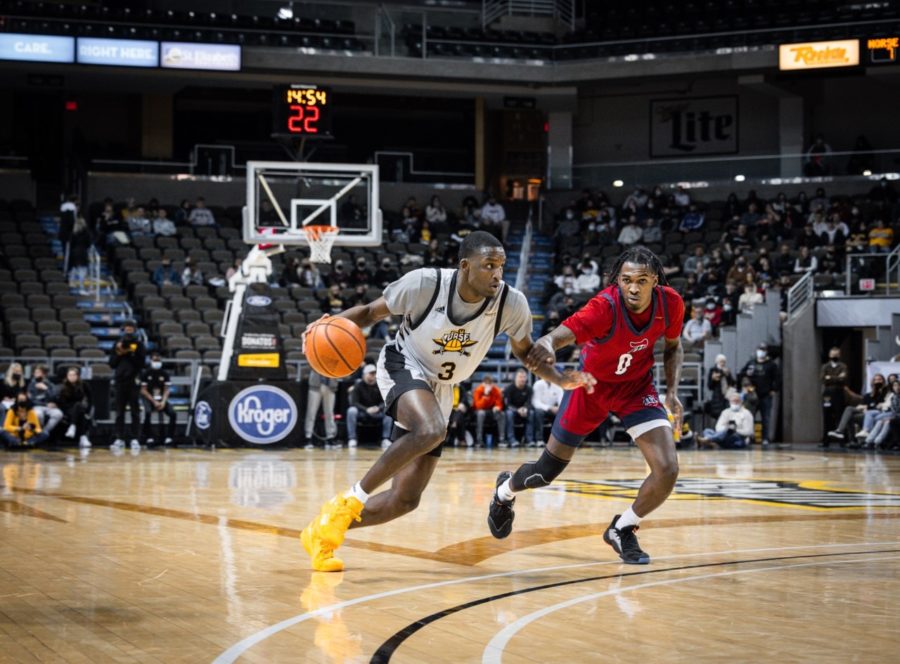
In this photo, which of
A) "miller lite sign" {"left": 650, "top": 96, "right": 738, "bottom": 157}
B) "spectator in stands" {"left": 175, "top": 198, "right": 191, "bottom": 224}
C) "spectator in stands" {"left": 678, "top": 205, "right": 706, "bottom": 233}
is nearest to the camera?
"spectator in stands" {"left": 175, "top": 198, "right": 191, "bottom": 224}

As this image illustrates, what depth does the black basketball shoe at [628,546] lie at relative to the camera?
7262 millimetres

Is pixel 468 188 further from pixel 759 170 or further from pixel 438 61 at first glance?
pixel 759 170

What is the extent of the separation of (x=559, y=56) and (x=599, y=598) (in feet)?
90.0

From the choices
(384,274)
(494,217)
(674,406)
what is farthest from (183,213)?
(674,406)

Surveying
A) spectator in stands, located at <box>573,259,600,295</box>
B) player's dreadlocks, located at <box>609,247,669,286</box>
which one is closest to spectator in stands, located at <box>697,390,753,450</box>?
spectator in stands, located at <box>573,259,600,295</box>

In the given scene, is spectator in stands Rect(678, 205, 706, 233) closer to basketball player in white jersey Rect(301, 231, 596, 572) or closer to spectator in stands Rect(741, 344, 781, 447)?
spectator in stands Rect(741, 344, 781, 447)

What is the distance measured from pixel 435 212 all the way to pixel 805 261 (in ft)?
31.1

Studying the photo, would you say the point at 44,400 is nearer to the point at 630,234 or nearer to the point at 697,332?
the point at 697,332

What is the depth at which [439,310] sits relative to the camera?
22.7 ft

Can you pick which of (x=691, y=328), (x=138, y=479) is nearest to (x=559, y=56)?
(x=691, y=328)

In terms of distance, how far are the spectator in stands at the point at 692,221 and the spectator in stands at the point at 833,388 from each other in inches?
294

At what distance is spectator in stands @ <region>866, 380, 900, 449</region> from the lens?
68.6 feet

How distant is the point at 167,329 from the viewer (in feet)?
78.6

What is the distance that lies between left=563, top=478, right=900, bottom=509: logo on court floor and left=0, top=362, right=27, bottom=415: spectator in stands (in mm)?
9855
